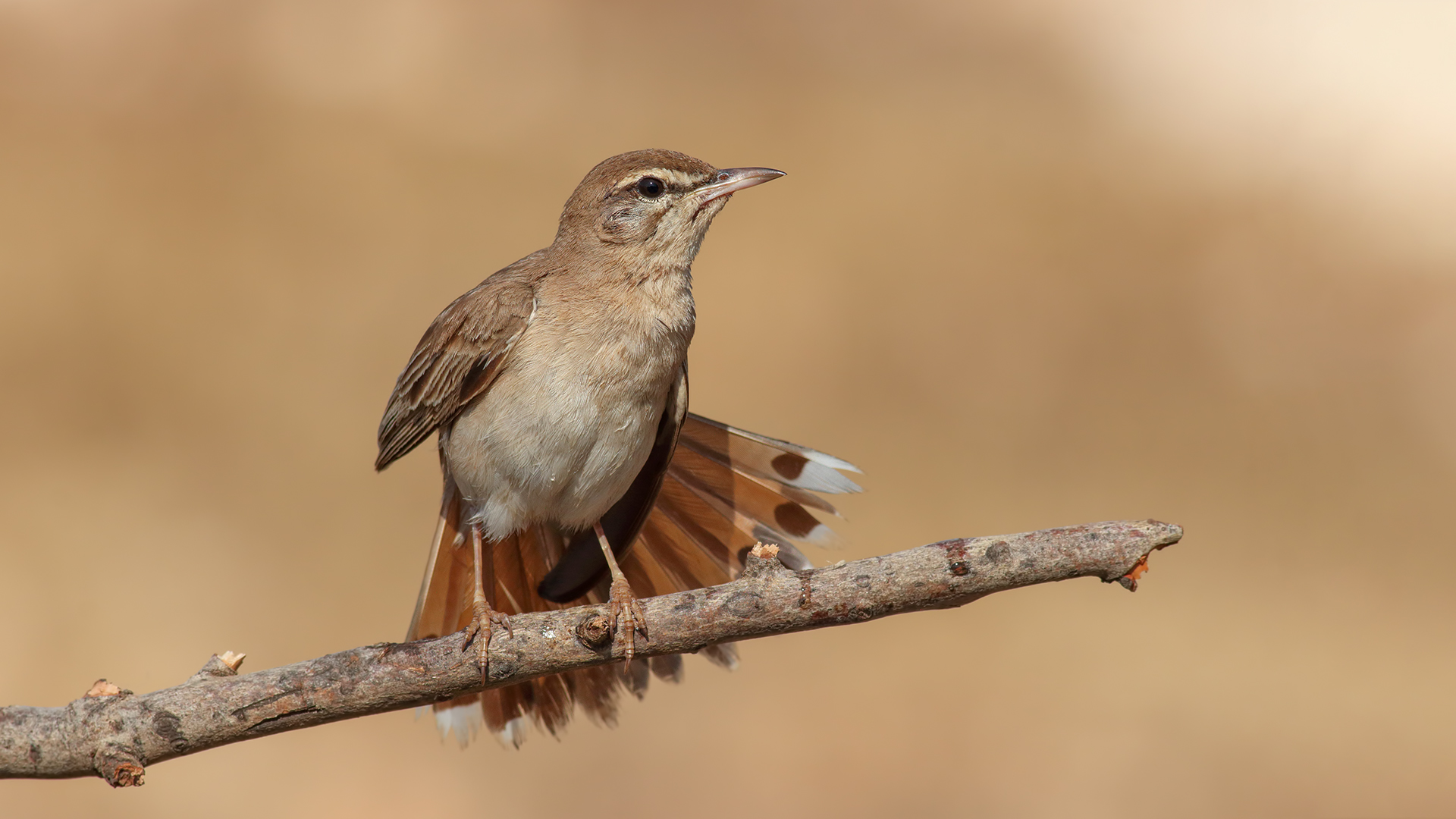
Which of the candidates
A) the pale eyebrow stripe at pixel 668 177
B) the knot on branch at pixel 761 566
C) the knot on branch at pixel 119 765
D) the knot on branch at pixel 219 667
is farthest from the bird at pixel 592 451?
the knot on branch at pixel 119 765

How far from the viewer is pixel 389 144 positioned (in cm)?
1135

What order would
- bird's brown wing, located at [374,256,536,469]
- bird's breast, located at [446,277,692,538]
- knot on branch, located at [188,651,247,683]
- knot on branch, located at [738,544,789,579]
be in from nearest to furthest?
knot on branch, located at [738,544,789,579], knot on branch, located at [188,651,247,683], bird's breast, located at [446,277,692,538], bird's brown wing, located at [374,256,536,469]

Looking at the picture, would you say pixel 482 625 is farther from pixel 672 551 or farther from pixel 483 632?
pixel 672 551

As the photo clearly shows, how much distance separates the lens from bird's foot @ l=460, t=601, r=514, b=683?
12.0 feet

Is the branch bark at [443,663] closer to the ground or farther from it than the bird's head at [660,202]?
closer to the ground

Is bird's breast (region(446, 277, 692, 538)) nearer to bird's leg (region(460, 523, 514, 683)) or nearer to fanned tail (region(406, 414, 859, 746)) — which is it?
bird's leg (region(460, 523, 514, 683))

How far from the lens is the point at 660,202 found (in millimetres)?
4570

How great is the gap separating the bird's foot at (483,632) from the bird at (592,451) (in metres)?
0.01

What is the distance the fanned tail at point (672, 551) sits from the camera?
479 centimetres

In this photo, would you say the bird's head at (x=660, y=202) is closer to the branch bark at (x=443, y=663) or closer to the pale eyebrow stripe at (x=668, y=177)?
the pale eyebrow stripe at (x=668, y=177)

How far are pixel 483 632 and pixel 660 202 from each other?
6.76 feet

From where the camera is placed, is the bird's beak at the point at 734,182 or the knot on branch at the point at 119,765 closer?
the knot on branch at the point at 119,765

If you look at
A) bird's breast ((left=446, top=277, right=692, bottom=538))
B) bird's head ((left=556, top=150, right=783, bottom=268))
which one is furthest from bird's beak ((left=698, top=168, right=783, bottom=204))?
bird's breast ((left=446, top=277, right=692, bottom=538))

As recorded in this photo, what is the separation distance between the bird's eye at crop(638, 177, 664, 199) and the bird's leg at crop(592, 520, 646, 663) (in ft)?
5.64
